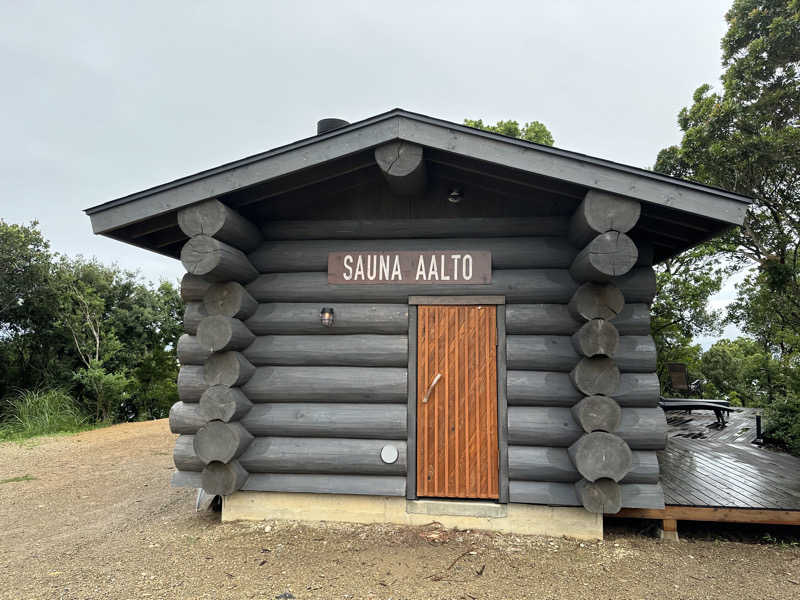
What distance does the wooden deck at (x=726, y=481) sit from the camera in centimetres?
386

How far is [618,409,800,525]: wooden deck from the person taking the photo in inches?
152

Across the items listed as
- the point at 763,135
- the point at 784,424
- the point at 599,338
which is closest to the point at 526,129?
the point at 763,135

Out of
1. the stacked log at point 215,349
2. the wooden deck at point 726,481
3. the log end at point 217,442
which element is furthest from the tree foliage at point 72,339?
the wooden deck at point 726,481

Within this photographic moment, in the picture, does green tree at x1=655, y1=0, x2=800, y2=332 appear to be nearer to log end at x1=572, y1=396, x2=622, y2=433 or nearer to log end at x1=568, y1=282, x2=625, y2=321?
log end at x1=568, y1=282, x2=625, y2=321

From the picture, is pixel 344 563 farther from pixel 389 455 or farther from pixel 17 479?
pixel 17 479

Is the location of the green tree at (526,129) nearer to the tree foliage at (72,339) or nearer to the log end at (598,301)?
the log end at (598,301)

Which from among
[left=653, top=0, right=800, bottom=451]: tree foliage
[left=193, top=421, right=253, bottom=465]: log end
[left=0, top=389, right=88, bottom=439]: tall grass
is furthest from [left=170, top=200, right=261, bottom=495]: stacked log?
[left=0, top=389, right=88, bottom=439]: tall grass

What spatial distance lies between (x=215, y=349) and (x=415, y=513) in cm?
266

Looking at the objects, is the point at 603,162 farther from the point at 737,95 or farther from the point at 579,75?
the point at 579,75

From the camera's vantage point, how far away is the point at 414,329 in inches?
175

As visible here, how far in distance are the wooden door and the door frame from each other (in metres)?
0.04

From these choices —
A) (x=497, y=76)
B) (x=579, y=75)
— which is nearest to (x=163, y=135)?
(x=497, y=76)

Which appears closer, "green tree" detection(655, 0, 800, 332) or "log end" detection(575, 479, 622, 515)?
"log end" detection(575, 479, 622, 515)

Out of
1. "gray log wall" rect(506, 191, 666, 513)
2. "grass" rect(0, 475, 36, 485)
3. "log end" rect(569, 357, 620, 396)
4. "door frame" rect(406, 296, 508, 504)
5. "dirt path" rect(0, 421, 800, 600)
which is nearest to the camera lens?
"dirt path" rect(0, 421, 800, 600)
